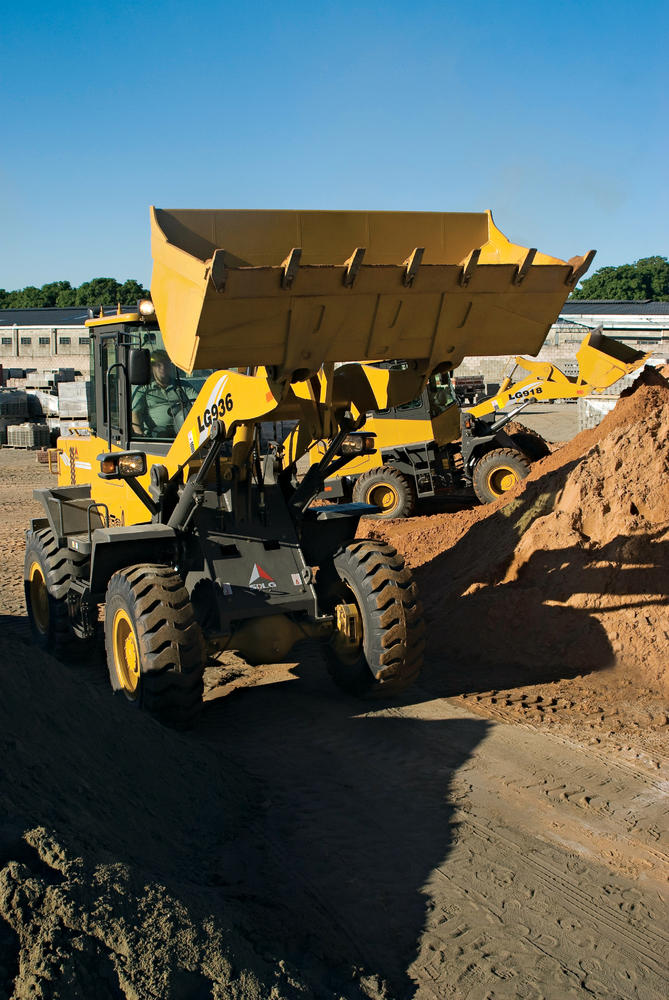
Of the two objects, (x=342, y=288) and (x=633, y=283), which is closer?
(x=342, y=288)

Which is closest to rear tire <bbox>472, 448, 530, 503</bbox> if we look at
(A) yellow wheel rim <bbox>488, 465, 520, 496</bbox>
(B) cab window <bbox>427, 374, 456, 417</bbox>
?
(A) yellow wheel rim <bbox>488, 465, 520, 496</bbox>

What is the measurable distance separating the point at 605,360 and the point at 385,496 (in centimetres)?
401

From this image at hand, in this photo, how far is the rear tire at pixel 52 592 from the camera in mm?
7543

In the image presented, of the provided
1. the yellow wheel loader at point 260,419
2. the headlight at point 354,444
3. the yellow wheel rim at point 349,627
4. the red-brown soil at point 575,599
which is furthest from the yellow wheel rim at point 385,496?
the yellow wheel rim at point 349,627

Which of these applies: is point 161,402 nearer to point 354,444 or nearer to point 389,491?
point 354,444

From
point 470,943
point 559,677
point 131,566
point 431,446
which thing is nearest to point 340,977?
point 470,943

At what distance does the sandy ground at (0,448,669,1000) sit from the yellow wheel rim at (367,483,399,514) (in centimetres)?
788

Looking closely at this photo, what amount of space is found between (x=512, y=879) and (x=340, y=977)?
1.17 metres

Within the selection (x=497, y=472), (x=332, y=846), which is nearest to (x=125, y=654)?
(x=332, y=846)

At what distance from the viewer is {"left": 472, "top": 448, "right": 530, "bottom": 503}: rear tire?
14.6 metres

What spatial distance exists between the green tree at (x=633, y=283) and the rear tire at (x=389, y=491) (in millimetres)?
59866

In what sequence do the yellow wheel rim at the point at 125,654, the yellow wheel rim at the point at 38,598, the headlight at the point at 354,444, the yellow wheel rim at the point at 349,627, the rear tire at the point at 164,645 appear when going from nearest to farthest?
the rear tire at the point at 164,645 < the yellow wheel rim at the point at 125,654 < the yellow wheel rim at the point at 349,627 < the headlight at the point at 354,444 < the yellow wheel rim at the point at 38,598

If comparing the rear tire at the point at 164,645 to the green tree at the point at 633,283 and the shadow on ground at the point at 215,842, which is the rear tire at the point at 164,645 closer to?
the shadow on ground at the point at 215,842

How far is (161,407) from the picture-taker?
7055 millimetres
